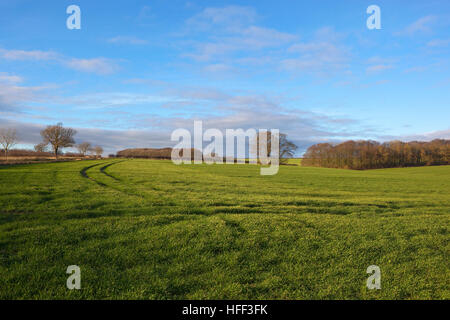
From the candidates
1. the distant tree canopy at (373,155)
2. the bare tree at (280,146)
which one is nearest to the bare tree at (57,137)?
the bare tree at (280,146)

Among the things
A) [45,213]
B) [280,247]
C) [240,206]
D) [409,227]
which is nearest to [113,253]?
[280,247]

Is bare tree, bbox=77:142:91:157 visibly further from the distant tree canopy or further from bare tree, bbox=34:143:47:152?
the distant tree canopy

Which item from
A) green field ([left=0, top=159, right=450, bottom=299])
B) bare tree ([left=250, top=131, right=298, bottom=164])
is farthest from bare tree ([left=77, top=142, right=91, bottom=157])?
green field ([left=0, top=159, right=450, bottom=299])

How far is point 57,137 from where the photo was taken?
9175cm

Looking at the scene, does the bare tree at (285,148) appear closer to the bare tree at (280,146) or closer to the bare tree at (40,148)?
the bare tree at (280,146)

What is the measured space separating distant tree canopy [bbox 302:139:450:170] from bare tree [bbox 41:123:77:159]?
3620 inches

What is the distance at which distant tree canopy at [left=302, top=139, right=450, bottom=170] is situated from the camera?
89.1 meters

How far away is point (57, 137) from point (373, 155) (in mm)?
117580

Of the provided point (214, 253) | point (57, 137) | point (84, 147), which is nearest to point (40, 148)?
point (57, 137)

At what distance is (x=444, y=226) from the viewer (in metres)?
10.7

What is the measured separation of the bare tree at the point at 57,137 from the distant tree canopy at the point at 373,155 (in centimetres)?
9194

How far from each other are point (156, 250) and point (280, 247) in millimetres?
3739

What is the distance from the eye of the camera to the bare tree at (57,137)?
298 ft

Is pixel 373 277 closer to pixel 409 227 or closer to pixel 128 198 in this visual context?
pixel 409 227
